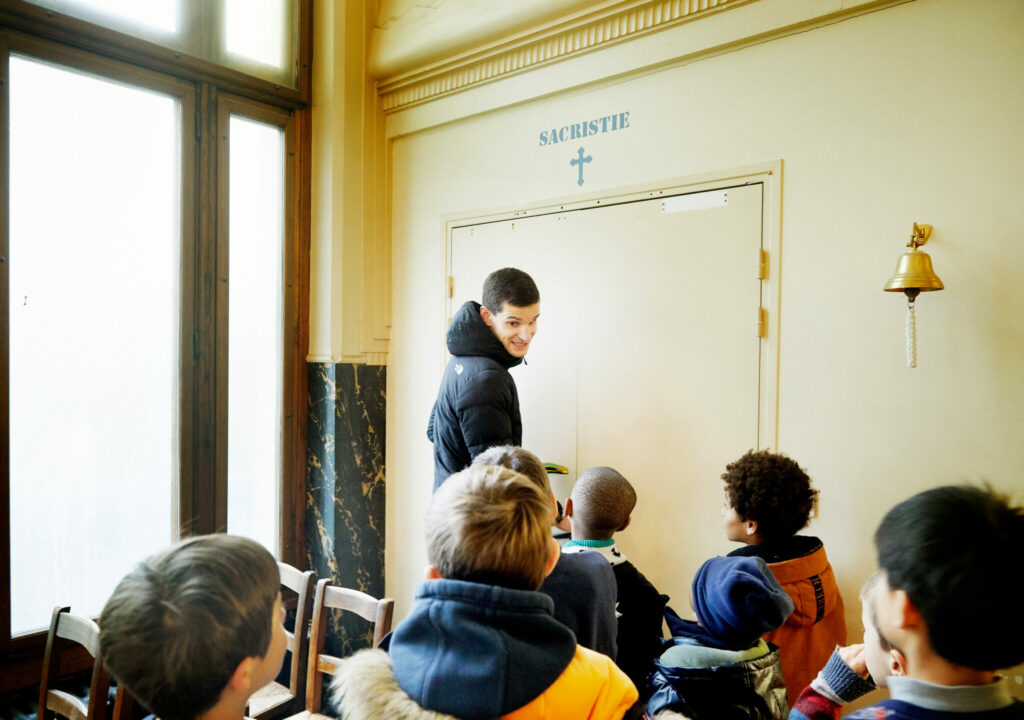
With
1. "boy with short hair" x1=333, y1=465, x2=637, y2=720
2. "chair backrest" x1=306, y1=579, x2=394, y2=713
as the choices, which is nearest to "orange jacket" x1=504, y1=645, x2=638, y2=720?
"boy with short hair" x1=333, y1=465, x2=637, y2=720

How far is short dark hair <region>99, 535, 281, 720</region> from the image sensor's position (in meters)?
0.99

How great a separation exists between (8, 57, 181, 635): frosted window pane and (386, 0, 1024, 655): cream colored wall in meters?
1.92

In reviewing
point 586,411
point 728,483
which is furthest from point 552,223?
point 728,483

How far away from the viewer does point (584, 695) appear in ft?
3.32

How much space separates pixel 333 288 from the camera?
313 cm

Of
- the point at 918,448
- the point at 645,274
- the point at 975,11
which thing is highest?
the point at 975,11

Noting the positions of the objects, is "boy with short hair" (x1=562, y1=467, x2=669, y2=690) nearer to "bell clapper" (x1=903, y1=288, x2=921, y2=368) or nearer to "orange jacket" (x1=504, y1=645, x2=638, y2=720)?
"orange jacket" (x1=504, y1=645, x2=638, y2=720)

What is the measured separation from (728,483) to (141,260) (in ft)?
7.99

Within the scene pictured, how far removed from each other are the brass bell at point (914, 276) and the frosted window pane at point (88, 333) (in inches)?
105

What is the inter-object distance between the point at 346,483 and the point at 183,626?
2189mm

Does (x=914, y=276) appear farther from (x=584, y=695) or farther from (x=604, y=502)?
(x=584, y=695)

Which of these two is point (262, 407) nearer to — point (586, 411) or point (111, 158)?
point (111, 158)

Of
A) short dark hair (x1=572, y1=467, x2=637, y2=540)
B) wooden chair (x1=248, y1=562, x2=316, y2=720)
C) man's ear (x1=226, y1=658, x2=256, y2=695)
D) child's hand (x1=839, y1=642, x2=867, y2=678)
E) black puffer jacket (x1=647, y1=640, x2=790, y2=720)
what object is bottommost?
wooden chair (x1=248, y1=562, x2=316, y2=720)

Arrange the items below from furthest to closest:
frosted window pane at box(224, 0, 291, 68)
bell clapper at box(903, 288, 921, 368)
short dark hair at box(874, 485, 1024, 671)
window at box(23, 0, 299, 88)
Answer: frosted window pane at box(224, 0, 291, 68)
window at box(23, 0, 299, 88)
bell clapper at box(903, 288, 921, 368)
short dark hair at box(874, 485, 1024, 671)
